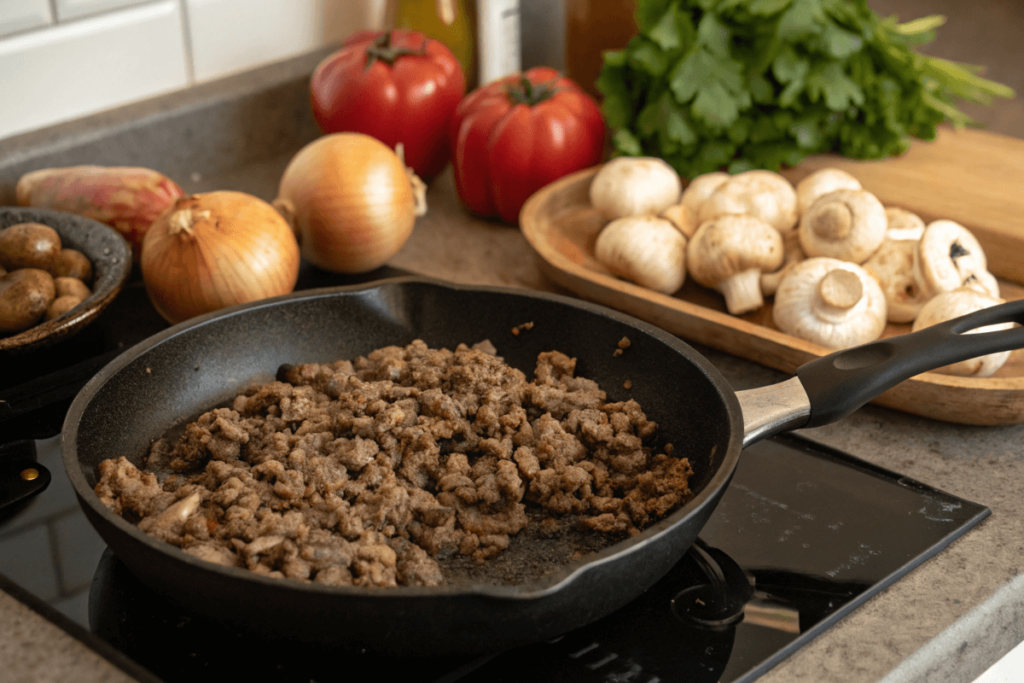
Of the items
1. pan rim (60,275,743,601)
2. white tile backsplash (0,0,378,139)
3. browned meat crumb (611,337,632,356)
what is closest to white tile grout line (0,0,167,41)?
white tile backsplash (0,0,378,139)

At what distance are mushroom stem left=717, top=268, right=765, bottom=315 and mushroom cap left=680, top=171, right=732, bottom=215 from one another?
0.42 feet

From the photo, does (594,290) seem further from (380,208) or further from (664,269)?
(380,208)

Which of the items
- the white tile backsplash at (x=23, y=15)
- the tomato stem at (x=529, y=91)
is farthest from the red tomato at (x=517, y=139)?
the white tile backsplash at (x=23, y=15)

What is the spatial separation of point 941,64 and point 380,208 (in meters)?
0.84

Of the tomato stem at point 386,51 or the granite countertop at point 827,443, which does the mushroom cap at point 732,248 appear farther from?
the tomato stem at point 386,51

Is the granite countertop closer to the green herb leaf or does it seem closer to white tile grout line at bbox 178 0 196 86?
white tile grout line at bbox 178 0 196 86

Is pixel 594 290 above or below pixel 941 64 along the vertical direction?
below

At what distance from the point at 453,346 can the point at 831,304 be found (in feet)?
1.21

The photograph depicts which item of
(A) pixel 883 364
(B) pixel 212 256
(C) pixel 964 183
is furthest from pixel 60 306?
(C) pixel 964 183

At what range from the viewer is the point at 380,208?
3.48 feet

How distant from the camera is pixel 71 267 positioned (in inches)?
36.3

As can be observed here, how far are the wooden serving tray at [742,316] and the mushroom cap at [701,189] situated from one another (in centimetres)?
10

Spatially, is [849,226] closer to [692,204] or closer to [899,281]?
[899,281]

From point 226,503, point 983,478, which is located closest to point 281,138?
point 226,503
